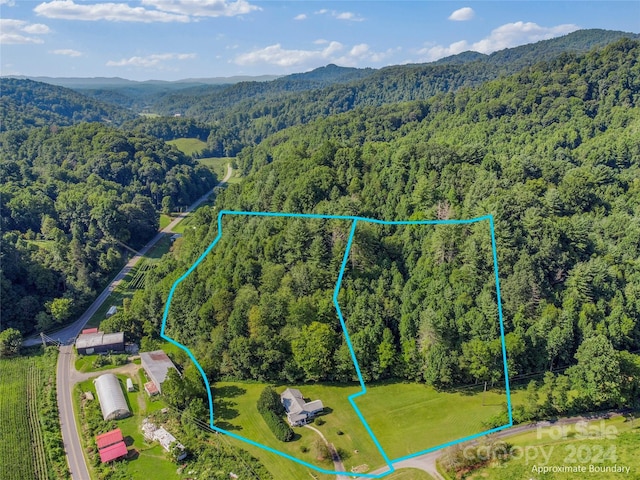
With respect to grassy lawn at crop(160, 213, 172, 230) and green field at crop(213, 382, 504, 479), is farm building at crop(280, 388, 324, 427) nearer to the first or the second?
green field at crop(213, 382, 504, 479)

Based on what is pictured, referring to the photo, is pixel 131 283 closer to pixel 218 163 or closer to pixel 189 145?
pixel 218 163

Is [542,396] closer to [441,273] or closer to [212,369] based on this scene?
[441,273]

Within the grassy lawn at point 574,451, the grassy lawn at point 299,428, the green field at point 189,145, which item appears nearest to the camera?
the grassy lawn at point 574,451

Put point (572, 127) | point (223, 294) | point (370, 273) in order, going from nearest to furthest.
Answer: point (223, 294)
point (370, 273)
point (572, 127)

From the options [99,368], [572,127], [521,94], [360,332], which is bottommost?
[99,368]

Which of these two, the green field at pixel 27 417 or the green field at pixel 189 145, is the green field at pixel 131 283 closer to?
the green field at pixel 27 417

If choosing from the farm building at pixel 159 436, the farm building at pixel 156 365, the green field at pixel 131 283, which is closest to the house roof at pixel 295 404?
the farm building at pixel 159 436

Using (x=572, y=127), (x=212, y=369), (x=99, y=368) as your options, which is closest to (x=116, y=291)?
(x=99, y=368)

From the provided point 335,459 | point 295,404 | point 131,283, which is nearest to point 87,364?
point 131,283
